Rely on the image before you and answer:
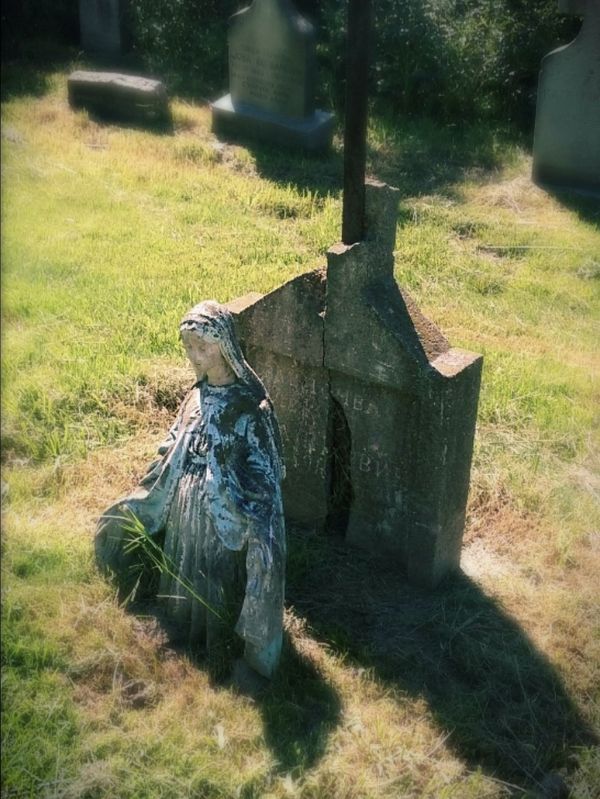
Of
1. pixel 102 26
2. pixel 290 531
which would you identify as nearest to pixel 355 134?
pixel 290 531

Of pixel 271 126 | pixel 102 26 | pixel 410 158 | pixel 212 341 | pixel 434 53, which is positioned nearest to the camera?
pixel 212 341

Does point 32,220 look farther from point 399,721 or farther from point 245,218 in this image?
point 399,721

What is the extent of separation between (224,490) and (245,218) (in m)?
5.57

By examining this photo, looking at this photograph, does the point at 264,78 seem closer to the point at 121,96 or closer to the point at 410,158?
the point at 121,96

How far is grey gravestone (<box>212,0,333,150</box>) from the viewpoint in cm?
1101

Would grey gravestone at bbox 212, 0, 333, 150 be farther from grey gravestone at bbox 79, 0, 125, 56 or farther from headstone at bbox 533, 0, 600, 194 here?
headstone at bbox 533, 0, 600, 194

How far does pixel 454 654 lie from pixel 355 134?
7.62 ft

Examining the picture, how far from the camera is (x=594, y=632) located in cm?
480

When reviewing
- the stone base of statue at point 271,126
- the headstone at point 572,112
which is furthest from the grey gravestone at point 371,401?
the stone base of statue at point 271,126

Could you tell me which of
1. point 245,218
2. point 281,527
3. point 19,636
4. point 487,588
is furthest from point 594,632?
point 245,218

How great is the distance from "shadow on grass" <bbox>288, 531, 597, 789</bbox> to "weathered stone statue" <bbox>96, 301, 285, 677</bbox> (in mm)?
532

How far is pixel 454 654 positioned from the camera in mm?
4613

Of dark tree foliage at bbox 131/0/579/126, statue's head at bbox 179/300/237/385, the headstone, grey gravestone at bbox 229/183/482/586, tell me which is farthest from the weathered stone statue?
dark tree foliage at bbox 131/0/579/126

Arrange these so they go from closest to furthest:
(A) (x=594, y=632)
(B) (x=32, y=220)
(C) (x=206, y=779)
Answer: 1. (C) (x=206, y=779)
2. (A) (x=594, y=632)
3. (B) (x=32, y=220)
